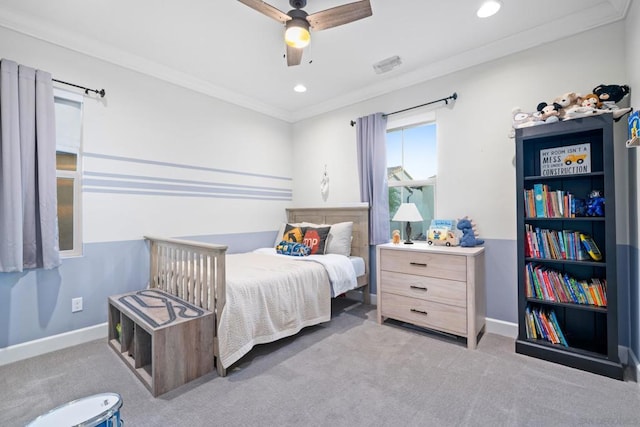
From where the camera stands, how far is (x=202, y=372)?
1970 mm

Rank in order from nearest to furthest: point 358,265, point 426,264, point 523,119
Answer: point 523,119 → point 426,264 → point 358,265

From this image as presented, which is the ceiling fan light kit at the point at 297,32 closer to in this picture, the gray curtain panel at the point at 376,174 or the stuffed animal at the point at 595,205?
the gray curtain panel at the point at 376,174

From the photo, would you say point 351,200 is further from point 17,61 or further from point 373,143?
point 17,61

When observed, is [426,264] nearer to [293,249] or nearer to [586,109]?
[293,249]

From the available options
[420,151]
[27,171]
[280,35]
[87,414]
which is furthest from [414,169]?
[27,171]

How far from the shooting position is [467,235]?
2631mm

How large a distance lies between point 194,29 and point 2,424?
9.14ft

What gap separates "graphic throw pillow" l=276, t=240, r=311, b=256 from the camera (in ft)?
10.5

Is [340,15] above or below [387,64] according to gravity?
below

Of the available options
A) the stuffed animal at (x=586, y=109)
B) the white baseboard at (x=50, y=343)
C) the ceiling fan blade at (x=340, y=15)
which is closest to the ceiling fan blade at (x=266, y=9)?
the ceiling fan blade at (x=340, y=15)

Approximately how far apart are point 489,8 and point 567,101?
2.86 ft

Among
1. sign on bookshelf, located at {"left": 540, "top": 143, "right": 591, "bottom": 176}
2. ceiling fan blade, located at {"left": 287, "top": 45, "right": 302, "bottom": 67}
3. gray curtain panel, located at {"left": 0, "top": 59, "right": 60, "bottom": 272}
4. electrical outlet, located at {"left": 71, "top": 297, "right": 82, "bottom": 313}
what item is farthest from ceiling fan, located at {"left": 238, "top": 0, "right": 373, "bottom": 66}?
electrical outlet, located at {"left": 71, "top": 297, "right": 82, "bottom": 313}

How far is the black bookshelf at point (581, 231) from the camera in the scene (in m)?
1.91

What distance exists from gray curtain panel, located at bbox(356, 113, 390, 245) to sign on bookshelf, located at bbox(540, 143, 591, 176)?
1.45m
